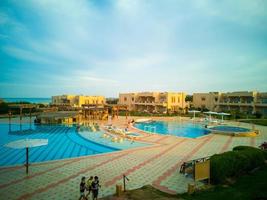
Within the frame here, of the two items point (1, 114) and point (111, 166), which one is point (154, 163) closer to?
point (111, 166)

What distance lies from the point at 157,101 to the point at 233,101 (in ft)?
61.6

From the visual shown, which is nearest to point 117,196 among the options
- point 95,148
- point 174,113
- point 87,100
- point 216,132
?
point 95,148

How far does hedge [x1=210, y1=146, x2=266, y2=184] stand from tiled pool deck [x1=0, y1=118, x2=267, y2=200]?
1.57 m

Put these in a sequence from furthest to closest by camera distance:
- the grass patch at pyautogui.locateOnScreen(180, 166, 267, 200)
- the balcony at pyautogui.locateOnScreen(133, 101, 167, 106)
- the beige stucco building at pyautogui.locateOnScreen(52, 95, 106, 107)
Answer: the beige stucco building at pyautogui.locateOnScreen(52, 95, 106, 107)
the balcony at pyautogui.locateOnScreen(133, 101, 167, 106)
the grass patch at pyautogui.locateOnScreen(180, 166, 267, 200)

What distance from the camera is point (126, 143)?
22.2 m

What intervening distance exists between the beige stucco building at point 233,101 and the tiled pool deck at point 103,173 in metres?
36.4

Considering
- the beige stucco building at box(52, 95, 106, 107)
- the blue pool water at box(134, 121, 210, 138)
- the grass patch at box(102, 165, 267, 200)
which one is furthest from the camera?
the beige stucco building at box(52, 95, 106, 107)

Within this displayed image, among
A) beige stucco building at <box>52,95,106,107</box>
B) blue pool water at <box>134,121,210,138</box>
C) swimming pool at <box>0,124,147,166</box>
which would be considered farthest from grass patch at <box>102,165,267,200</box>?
beige stucco building at <box>52,95,106,107</box>

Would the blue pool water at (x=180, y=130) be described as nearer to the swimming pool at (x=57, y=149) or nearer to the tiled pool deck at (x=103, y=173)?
the swimming pool at (x=57, y=149)

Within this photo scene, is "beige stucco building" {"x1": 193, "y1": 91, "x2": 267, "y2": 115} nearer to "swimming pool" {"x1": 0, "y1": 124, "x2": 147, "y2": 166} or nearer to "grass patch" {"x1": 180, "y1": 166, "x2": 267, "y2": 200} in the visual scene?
"swimming pool" {"x1": 0, "y1": 124, "x2": 147, "y2": 166}

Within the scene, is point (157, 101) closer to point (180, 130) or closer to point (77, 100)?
point (77, 100)

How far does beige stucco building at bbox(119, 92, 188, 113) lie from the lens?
187 feet

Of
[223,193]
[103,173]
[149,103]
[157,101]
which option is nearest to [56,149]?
[103,173]

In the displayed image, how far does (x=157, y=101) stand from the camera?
58.5m
